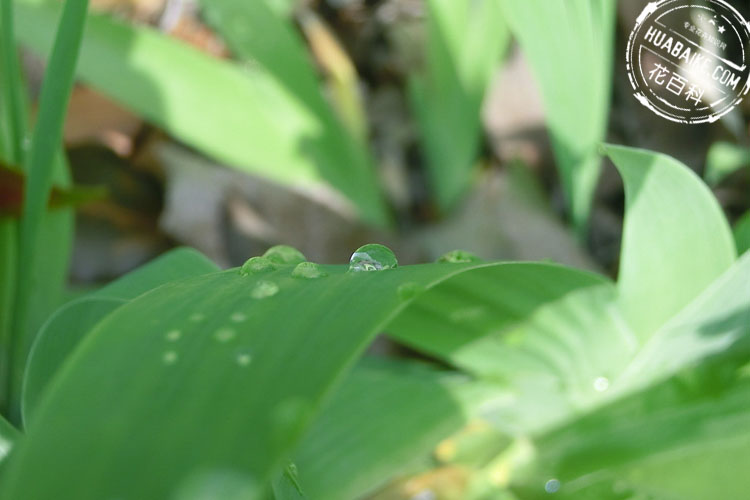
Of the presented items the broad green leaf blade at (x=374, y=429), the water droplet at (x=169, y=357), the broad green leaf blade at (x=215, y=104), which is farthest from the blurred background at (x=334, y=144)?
the water droplet at (x=169, y=357)

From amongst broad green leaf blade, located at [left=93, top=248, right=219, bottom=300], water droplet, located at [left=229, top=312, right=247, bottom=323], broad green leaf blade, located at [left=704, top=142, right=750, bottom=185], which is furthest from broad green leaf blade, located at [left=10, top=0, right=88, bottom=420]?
broad green leaf blade, located at [left=704, top=142, right=750, bottom=185]

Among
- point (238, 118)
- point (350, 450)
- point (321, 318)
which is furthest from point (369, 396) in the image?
point (238, 118)

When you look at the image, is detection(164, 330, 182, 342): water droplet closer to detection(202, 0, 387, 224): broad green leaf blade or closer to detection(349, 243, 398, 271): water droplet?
detection(349, 243, 398, 271): water droplet

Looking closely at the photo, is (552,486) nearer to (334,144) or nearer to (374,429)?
(374,429)

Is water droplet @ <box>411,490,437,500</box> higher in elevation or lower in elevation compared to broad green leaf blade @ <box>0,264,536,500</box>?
lower
